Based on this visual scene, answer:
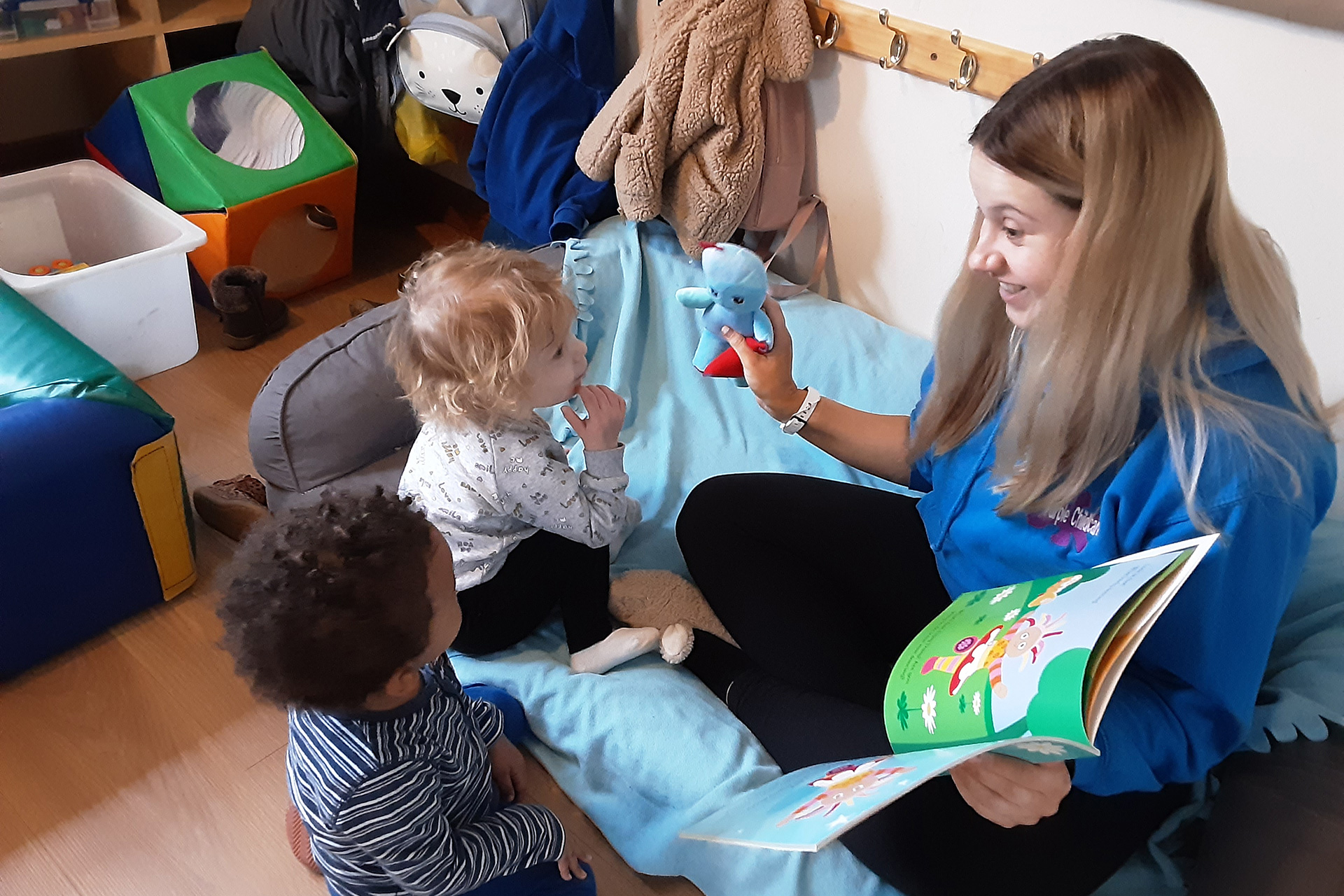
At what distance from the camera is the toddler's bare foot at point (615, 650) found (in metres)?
1.23

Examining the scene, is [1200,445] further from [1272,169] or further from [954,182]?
[954,182]

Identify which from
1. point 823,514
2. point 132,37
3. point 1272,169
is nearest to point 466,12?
point 132,37

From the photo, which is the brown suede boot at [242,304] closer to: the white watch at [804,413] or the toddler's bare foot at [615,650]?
the toddler's bare foot at [615,650]

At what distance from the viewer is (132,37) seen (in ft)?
6.68

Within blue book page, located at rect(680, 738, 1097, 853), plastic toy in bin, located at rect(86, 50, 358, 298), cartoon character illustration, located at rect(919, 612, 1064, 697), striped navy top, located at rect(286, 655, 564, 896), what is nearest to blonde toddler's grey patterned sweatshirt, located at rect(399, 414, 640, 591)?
striped navy top, located at rect(286, 655, 564, 896)

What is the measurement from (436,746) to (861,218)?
43.9 inches

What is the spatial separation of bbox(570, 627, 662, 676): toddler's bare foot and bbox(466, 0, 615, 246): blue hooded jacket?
31.1 inches

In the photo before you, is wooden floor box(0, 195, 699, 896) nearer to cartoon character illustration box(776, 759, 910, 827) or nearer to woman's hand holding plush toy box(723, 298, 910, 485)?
cartoon character illustration box(776, 759, 910, 827)

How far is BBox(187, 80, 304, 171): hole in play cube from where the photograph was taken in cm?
202

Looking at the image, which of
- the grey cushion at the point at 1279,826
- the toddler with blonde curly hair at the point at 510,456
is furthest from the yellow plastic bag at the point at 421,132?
the grey cushion at the point at 1279,826

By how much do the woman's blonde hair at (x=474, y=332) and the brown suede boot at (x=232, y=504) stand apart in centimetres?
48

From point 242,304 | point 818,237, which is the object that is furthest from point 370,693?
point 242,304

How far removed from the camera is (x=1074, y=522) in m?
0.90

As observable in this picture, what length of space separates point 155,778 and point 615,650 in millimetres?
580
